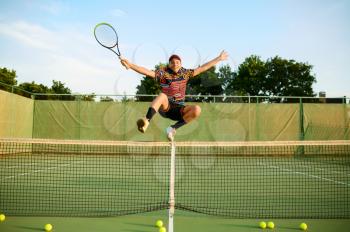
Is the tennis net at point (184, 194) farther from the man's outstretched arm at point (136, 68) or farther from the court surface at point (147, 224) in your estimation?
the man's outstretched arm at point (136, 68)

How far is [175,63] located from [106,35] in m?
1.44

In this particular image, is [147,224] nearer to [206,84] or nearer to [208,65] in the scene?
[208,65]

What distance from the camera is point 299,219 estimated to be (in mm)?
6027

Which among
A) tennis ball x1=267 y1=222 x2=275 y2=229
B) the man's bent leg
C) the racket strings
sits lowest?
tennis ball x1=267 y1=222 x2=275 y2=229

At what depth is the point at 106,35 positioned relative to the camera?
640 centimetres

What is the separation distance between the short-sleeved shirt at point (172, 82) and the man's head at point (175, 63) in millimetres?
71

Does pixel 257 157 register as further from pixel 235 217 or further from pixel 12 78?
pixel 12 78

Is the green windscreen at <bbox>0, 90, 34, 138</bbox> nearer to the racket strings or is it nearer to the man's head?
the racket strings

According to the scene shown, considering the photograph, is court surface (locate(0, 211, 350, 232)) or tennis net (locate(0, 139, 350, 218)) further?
tennis net (locate(0, 139, 350, 218))

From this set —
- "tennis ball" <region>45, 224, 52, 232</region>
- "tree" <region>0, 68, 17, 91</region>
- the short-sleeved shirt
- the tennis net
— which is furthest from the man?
"tree" <region>0, 68, 17, 91</region>

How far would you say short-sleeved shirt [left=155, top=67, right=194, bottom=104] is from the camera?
20.5 feet

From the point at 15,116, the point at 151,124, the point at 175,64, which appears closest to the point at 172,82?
the point at 175,64

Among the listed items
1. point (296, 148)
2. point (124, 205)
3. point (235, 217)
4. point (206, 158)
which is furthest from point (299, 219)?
point (296, 148)

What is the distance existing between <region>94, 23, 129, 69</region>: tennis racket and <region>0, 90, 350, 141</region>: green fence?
12.8 meters
